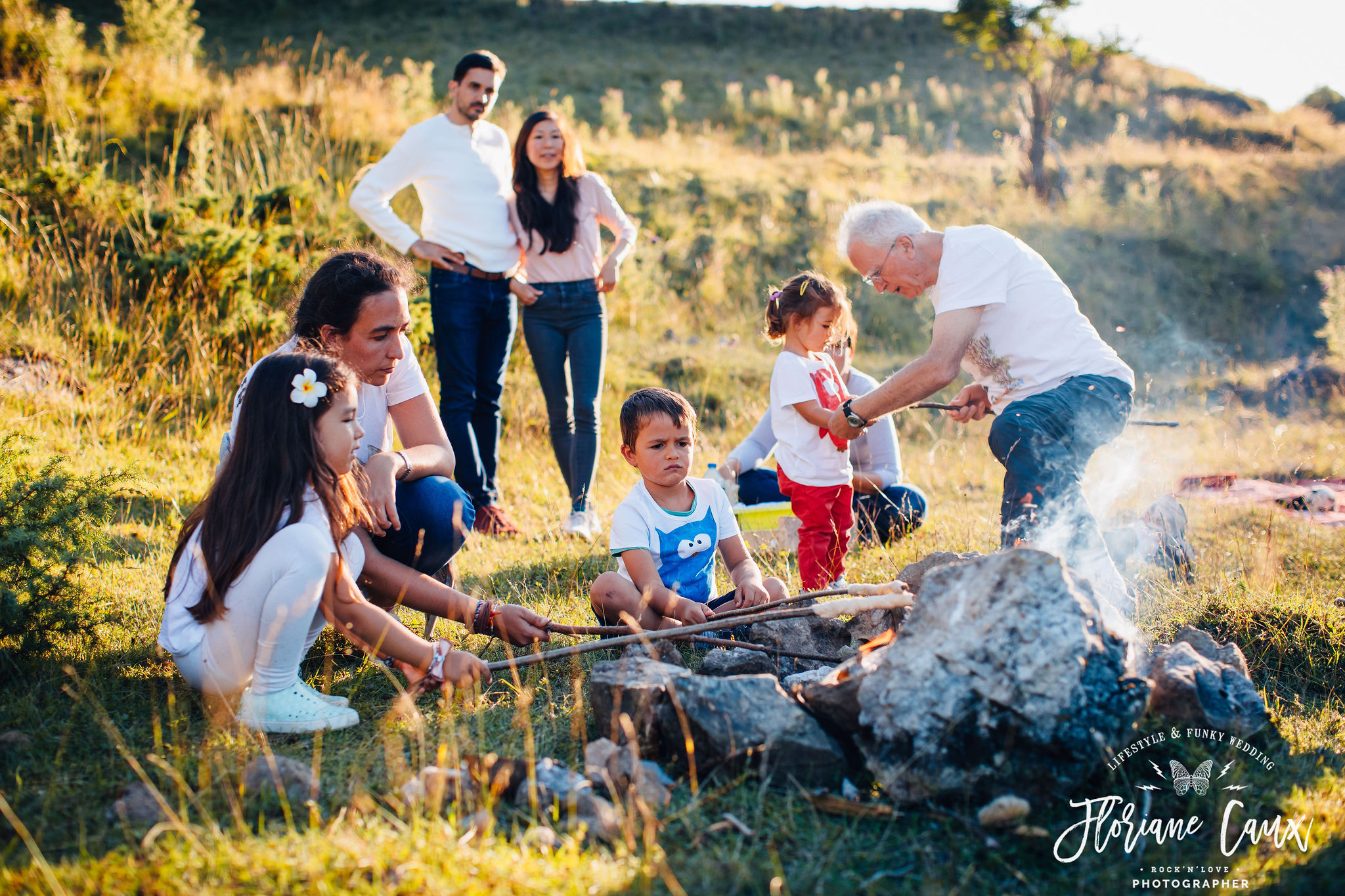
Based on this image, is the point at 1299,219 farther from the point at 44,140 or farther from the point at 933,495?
the point at 44,140

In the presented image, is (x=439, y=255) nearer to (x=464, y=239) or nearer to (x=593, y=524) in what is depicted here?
(x=464, y=239)

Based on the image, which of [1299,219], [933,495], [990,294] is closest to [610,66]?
[1299,219]

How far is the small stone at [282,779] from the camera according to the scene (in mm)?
2188

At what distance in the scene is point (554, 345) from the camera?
5016 millimetres

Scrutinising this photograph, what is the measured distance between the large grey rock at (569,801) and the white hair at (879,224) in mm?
2490

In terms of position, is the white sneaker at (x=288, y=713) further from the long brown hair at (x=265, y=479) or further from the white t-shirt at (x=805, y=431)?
the white t-shirt at (x=805, y=431)

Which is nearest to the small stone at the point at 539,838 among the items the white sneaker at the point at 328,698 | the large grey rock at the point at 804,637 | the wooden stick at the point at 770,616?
the wooden stick at the point at 770,616

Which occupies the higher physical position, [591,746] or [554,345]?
[554,345]

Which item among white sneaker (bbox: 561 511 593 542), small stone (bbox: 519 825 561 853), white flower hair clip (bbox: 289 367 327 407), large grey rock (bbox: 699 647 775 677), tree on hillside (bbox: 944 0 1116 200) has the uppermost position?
tree on hillside (bbox: 944 0 1116 200)

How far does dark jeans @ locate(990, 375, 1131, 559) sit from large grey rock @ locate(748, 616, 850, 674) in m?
0.78

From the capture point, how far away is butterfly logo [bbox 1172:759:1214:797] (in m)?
2.32

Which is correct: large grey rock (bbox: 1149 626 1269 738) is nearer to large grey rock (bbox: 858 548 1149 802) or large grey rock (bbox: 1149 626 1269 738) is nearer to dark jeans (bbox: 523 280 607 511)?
large grey rock (bbox: 858 548 1149 802)

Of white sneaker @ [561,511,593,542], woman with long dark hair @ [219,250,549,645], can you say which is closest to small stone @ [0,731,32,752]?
woman with long dark hair @ [219,250,549,645]

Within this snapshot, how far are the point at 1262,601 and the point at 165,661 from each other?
163 inches
